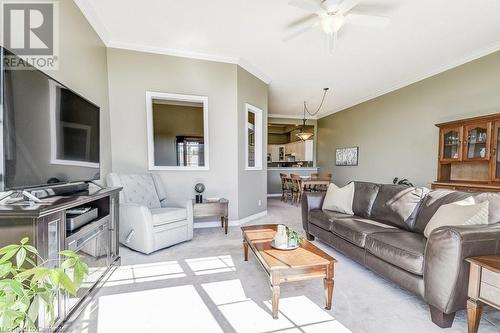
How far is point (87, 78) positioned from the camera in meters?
2.91

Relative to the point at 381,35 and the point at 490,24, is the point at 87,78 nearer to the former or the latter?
the point at 381,35

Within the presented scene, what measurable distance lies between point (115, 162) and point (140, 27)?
1.98 meters

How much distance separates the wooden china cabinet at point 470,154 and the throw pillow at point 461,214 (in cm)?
222

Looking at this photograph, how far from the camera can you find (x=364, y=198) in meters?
3.03

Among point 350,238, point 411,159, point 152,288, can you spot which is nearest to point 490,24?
point 411,159

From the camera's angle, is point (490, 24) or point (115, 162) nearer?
point (490, 24)

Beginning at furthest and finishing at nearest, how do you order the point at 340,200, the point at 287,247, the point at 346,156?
the point at 346,156 < the point at 340,200 < the point at 287,247

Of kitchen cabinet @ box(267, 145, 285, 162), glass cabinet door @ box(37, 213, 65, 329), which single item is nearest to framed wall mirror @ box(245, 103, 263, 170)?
glass cabinet door @ box(37, 213, 65, 329)

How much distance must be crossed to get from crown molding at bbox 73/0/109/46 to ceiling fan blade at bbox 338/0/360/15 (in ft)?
9.30

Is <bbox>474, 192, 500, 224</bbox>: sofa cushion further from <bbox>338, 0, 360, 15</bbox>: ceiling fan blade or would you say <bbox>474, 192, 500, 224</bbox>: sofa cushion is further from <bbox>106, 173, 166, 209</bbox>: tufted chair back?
<bbox>106, 173, 166, 209</bbox>: tufted chair back

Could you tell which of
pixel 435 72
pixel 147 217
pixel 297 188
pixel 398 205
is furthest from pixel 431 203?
pixel 297 188

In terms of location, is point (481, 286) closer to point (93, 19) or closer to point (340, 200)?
point (340, 200)

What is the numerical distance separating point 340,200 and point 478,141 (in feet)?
8.37

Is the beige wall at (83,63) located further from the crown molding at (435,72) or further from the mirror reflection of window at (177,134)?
the crown molding at (435,72)
